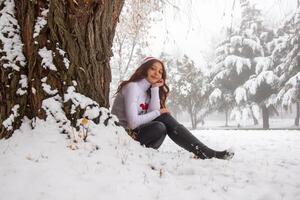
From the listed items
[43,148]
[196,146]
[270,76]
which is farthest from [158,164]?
[270,76]

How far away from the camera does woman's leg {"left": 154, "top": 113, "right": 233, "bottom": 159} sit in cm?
418

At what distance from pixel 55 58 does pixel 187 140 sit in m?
1.81

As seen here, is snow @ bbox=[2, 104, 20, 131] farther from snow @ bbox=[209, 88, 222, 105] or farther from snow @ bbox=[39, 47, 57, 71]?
snow @ bbox=[209, 88, 222, 105]

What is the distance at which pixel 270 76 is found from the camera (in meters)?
24.6

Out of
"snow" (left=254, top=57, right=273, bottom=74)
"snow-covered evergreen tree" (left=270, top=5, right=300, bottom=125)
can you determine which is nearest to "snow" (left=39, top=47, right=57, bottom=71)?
"snow-covered evergreen tree" (left=270, top=5, right=300, bottom=125)

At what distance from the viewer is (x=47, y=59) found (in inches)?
136

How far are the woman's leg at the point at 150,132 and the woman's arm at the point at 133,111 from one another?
82 mm

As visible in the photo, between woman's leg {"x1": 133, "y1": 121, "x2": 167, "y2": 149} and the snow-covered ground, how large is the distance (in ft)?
1.66

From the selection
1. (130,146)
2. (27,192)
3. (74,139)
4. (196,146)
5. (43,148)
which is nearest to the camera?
(27,192)

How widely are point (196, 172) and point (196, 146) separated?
782 millimetres

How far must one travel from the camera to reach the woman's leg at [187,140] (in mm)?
4184

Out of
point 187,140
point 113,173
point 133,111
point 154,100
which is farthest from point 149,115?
point 113,173

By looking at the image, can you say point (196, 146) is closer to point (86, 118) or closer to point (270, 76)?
point (86, 118)

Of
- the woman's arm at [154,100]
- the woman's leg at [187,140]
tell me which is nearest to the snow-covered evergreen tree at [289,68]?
the woman's arm at [154,100]
